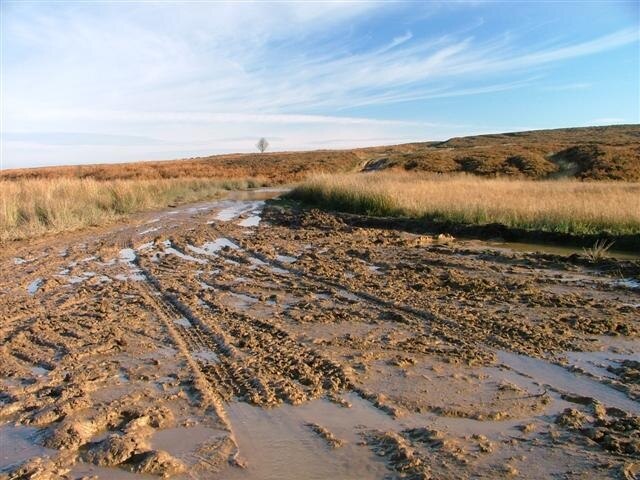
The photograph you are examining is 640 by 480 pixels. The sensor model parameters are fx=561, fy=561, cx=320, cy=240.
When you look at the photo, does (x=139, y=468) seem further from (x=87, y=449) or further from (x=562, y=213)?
A: (x=562, y=213)

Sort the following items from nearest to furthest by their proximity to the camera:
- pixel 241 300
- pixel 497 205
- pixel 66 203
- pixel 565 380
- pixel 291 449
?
pixel 291 449 < pixel 565 380 < pixel 241 300 < pixel 497 205 < pixel 66 203

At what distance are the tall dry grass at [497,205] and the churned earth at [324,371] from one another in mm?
3062

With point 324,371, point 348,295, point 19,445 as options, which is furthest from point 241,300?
point 19,445

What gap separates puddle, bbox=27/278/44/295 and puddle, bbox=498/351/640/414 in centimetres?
660

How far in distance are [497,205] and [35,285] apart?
11.0 metres

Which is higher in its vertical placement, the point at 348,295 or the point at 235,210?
the point at 348,295

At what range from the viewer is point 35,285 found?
8.66 meters

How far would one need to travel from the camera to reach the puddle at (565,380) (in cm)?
423

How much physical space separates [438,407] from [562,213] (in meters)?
10.1

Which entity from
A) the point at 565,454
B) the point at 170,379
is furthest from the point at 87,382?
the point at 565,454

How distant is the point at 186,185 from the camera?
30.4 m

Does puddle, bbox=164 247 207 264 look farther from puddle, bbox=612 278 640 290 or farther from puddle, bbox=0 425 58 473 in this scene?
puddle, bbox=612 278 640 290

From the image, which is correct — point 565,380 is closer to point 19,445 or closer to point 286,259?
point 19,445

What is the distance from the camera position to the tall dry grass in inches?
483
